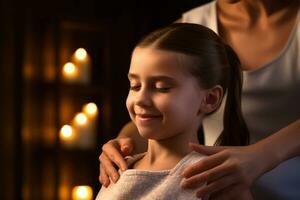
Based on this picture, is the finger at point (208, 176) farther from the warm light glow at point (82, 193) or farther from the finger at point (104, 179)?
the warm light glow at point (82, 193)

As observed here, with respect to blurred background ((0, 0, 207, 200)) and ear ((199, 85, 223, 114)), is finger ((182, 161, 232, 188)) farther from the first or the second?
blurred background ((0, 0, 207, 200))

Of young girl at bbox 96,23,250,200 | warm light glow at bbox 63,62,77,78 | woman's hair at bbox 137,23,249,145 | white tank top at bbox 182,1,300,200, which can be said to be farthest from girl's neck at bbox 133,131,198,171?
warm light glow at bbox 63,62,77,78

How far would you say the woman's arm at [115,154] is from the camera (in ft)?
3.61

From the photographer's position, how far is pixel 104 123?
10.3 feet

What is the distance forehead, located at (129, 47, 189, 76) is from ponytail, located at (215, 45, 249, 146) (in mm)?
160

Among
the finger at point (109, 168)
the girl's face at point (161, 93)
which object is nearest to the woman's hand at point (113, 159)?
the finger at point (109, 168)

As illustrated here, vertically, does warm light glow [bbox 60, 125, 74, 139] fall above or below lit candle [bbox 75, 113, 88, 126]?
below

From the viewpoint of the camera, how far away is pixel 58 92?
3.01 metres

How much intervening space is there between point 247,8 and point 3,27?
5.71ft

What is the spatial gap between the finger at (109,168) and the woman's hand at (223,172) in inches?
6.1

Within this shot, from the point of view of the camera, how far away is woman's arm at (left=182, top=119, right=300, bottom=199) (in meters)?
0.97

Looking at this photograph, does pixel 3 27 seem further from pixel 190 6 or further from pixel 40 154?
pixel 190 6

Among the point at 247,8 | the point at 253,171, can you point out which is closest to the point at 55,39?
the point at 247,8

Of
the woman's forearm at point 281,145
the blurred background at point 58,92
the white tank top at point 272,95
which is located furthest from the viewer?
the blurred background at point 58,92
